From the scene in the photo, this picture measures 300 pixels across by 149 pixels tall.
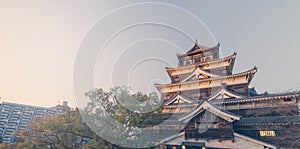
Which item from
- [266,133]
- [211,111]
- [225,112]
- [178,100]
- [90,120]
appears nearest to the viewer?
[90,120]

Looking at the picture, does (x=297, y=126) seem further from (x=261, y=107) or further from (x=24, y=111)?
(x=24, y=111)

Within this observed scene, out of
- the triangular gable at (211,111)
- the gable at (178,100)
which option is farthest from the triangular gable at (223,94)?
the triangular gable at (211,111)

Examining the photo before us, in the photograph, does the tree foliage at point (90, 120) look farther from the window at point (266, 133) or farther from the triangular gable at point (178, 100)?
the window at point (266, 133)

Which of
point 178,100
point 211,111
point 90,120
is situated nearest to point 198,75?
point 178,100

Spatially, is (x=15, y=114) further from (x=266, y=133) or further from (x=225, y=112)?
(x=266, y=133)

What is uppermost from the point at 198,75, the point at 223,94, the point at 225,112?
the point at 198,75

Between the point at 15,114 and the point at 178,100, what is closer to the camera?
the point at 178,100

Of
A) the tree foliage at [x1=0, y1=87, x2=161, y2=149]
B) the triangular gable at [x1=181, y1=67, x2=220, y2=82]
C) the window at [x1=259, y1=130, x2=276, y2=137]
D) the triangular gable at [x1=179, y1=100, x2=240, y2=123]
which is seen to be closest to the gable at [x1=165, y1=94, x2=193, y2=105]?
the triangular gable at [x1=181, y1=67, x2=220, y2=82]

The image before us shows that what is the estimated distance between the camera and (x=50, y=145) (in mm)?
10109

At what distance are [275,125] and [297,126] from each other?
130 centimetres

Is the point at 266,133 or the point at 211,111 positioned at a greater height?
the point at 211,111

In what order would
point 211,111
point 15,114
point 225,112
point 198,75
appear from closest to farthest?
point 225,112
point 211,111
point 198,75
point 15,114

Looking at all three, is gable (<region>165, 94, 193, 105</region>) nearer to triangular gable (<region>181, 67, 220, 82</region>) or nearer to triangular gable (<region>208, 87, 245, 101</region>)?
triangular gable (<region>181, 67, 220, 82</region>)

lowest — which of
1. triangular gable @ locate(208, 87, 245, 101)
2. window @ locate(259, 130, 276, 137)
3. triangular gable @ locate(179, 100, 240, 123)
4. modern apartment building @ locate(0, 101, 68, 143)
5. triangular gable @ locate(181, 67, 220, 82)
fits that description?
modern apartment building @ locate(0, 101, 68, 143)
